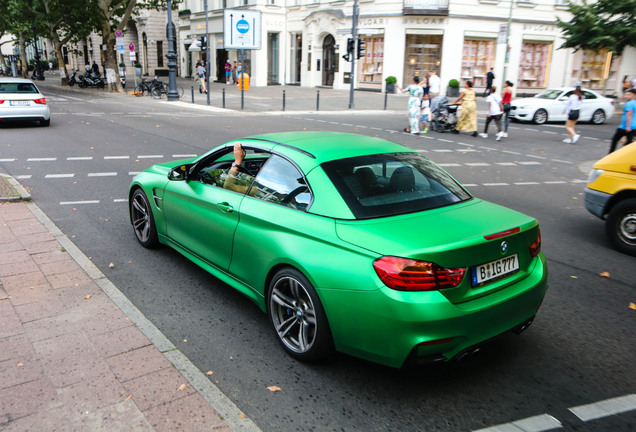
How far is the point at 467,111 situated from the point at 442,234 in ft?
52.8

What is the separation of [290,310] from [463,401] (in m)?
1.32

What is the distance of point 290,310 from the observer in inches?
150

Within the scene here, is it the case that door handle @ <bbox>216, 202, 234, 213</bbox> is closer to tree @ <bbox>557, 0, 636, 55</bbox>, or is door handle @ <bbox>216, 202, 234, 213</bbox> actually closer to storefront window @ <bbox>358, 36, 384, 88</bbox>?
tree @ <bbox>557, 0, 636, 55</bbox>

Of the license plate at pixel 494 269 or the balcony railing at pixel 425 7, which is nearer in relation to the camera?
the license plate at pixel 494 269

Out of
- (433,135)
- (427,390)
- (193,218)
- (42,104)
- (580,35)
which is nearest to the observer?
(427,390)

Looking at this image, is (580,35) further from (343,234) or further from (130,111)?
(343,234)

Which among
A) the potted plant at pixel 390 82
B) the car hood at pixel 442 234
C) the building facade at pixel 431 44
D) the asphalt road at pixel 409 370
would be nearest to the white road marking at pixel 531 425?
the asphalt road at pixel 409 370

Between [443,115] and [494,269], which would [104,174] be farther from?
[443,115]

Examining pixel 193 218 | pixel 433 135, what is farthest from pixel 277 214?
pixel 433 135

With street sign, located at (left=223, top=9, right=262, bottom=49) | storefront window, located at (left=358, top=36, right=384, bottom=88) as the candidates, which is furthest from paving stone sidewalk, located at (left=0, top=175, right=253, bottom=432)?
storefront window, located at (left=358, top=36, right=384, bottom=88)

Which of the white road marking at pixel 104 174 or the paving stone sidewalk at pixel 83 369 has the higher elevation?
the paving stone sidewalk at pixel 83 369

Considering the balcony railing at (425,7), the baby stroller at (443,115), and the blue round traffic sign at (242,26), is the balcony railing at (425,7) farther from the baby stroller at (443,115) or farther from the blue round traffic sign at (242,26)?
the baby stroller at (443,115)

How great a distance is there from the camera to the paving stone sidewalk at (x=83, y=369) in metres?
3.05

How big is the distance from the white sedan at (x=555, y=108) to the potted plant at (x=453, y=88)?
10.4m
